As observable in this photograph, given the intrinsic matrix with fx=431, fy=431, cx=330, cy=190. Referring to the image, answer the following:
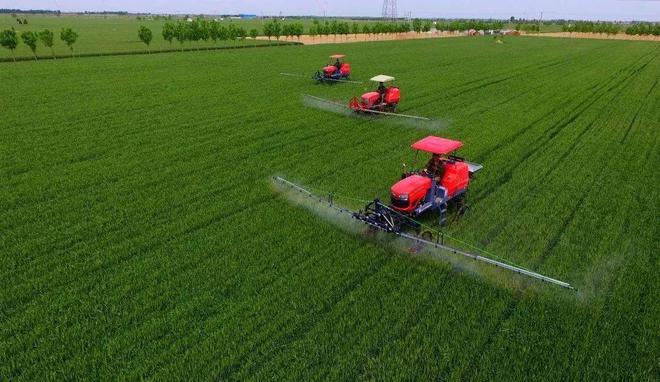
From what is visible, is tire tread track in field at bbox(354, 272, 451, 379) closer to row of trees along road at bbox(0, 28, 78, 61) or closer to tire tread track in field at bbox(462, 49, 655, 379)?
tire tread track in field at bbox(462, 49, 655, 379)

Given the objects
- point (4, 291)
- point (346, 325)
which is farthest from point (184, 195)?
point (346, 325)

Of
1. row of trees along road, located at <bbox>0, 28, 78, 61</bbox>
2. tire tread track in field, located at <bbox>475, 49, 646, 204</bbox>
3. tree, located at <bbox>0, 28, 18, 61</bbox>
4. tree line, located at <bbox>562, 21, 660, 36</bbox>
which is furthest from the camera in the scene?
tree line, located at <bbox>562, 21, 660, 36</bbox>

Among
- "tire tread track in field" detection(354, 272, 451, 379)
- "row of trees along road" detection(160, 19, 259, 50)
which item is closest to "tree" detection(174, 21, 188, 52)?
"row of trees along road" detection(160, 19, 259, 50)

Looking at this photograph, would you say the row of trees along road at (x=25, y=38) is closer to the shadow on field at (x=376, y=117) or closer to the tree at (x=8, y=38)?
the tree at (x=8, y=38)

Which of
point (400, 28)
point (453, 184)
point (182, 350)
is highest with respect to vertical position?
point (400, 28)

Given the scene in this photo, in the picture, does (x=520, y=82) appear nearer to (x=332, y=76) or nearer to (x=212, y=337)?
(x=332, y=76)
